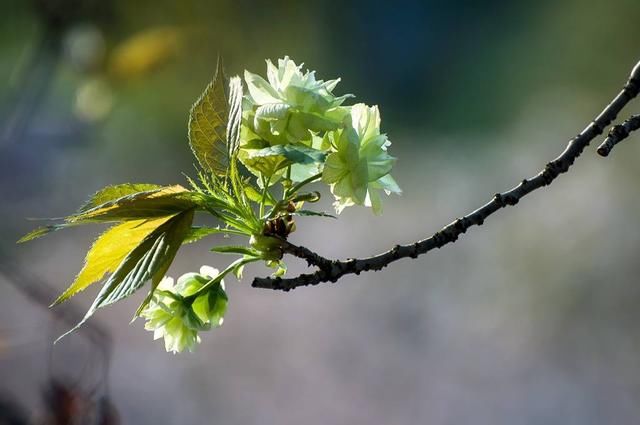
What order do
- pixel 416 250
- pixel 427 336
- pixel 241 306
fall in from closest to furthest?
pixel 416 250, pixel 427 336, pixel 241 306

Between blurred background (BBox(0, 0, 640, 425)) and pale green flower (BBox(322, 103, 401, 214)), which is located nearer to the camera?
pale green flower (BBox(322, 103, 401, 214))

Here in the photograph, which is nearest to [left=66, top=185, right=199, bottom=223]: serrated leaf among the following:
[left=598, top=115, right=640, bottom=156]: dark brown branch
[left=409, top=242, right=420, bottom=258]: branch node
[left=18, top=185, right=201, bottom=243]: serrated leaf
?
[left=18, top=185, right=201, bottom=243]: serrated leaf

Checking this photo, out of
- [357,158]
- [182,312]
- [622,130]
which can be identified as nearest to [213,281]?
[182,312]

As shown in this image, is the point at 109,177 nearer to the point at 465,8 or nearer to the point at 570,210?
the point at 465,8

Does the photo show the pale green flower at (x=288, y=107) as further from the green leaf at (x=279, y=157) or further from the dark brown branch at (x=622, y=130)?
the dark brown branch at (x=622, y=130)

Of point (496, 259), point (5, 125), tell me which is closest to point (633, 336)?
point (496, 259)

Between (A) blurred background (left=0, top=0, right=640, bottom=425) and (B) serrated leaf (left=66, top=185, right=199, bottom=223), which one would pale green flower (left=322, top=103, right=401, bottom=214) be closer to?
(B) serrated leaf (left=66, top=185, right=199, bottom=223)
